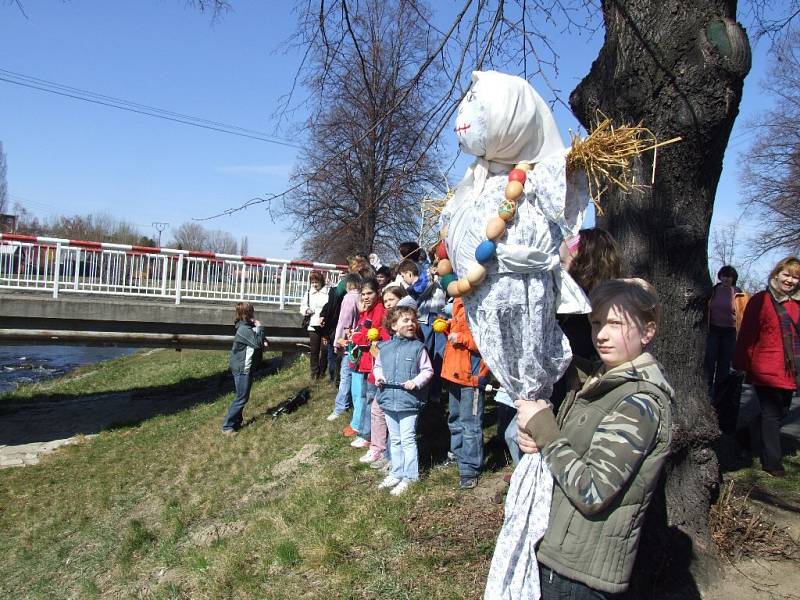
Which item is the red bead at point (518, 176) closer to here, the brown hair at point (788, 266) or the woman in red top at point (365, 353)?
the brown hair at point (788, 266)

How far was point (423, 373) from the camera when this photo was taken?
224 inches

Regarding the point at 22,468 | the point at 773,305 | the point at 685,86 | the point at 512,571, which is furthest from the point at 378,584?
the point at 22,468

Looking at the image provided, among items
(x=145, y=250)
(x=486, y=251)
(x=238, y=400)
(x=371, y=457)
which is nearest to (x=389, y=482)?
(x=371, y=457)

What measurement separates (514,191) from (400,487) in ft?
11.9

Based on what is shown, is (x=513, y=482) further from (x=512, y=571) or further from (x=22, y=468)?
(x=22, y=468)

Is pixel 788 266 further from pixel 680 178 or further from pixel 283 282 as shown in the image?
pixel 283 282

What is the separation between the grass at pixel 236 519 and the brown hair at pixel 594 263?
201 centimetres

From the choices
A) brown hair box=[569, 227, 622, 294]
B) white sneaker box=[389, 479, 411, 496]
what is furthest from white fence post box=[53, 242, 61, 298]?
brown hair box=[569, 227, 622, 294]

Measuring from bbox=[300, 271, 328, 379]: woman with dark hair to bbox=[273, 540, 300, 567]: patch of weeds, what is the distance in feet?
17.8

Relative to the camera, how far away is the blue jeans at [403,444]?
5.56m

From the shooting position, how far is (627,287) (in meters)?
2.24

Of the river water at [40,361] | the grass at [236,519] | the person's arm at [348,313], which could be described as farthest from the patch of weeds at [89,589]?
the river water at [40,361]

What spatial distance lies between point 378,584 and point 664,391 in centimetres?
259

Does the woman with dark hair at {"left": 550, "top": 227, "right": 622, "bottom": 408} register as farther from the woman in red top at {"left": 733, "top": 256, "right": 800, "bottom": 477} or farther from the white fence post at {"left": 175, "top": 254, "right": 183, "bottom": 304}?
the white fence post at {"left": 175, "top": 254, "right": 183, "bottom": 304}
